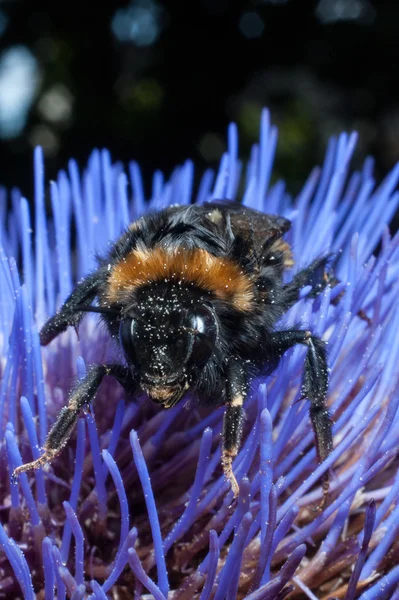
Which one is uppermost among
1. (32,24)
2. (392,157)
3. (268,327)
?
(32,24)

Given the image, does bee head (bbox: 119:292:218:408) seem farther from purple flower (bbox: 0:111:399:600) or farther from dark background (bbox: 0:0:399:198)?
dark background (bbox: 0:0:399:198)

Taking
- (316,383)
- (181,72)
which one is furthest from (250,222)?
(181,72)

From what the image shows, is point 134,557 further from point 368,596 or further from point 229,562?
point 368,596

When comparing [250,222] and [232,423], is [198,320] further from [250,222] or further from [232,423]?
[250,222]

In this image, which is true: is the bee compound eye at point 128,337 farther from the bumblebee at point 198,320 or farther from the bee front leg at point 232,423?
the bee front leg at point 232,423

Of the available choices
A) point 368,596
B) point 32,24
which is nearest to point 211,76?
point 32,24

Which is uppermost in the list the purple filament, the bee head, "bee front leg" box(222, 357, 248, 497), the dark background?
the dark background

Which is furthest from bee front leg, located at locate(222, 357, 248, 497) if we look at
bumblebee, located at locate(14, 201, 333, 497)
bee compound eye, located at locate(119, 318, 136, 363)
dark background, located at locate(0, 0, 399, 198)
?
dark background, located at locate(0, 0, 399, 198)
